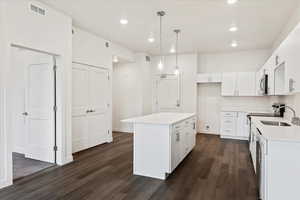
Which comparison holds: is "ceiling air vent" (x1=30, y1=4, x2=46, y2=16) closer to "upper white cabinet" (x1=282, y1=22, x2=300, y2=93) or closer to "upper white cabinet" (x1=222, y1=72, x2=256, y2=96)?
"upper white cabinet" (x1=282, y1=22, x2=300, y2=93)

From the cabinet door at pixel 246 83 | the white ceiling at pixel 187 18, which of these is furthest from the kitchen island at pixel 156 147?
the cabinet door at pixel 246 83

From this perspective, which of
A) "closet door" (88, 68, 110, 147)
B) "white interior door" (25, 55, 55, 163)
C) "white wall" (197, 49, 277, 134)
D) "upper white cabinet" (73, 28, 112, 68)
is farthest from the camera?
"white wall" (197, 49, 277, 134)

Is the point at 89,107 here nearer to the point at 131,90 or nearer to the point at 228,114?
the point at 131,90

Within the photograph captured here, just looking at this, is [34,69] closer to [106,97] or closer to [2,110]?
[2,110]

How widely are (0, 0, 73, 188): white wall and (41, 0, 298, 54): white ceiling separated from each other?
347mm

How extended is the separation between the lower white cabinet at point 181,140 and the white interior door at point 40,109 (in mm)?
2411

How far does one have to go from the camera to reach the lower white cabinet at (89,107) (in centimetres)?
468

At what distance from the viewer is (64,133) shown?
3.95 meters

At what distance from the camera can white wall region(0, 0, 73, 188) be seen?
2893mm

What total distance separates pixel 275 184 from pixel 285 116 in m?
2.70

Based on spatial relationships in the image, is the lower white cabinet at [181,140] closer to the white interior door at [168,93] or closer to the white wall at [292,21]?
the white wall at [292,21]

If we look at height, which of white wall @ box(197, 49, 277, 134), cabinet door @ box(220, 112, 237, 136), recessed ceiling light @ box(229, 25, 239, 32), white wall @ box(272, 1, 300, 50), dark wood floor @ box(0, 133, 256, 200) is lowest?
dark wood floor @ box(0, 133, 256, 200)

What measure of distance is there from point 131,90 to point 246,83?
152 inches

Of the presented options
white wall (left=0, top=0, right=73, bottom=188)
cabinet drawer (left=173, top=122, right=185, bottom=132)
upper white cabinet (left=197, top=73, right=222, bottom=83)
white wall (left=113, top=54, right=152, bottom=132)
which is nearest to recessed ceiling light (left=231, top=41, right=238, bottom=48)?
upper white cabinet (left=197, top=73, right=222, bottom=83)
